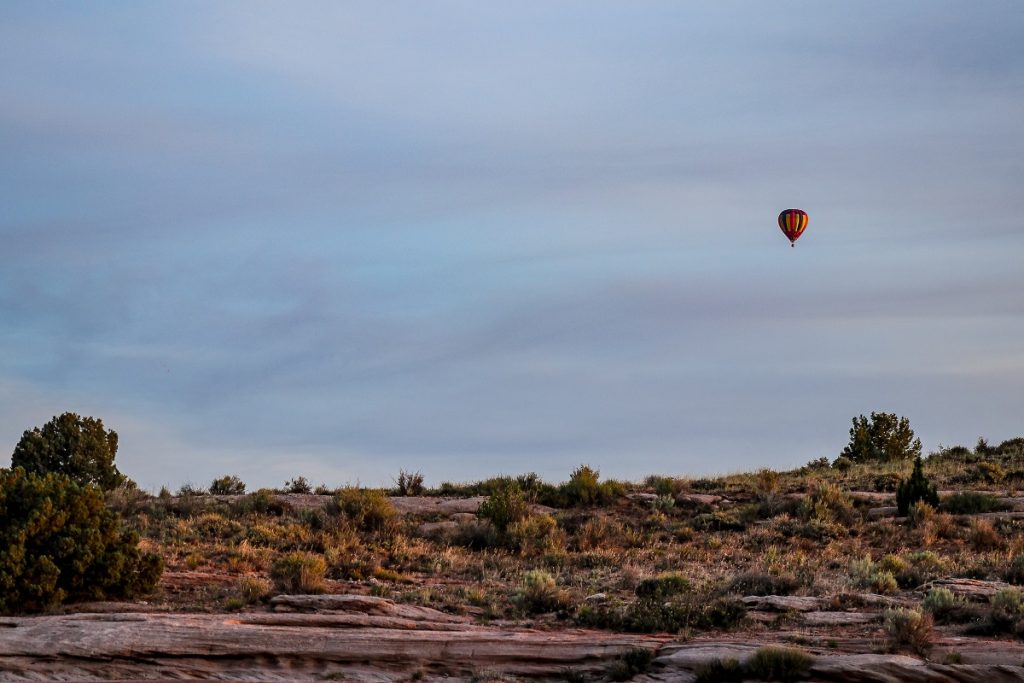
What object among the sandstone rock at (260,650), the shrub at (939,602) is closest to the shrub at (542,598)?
the sandstone rock at (260,650)

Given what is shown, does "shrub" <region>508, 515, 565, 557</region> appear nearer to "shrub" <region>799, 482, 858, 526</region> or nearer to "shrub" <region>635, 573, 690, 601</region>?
"shrub" <region>635, 573, 690, 601</region>

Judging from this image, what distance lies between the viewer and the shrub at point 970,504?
106 feet

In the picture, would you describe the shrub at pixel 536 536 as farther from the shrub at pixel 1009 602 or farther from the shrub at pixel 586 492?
the shrub at pixel 1009 602

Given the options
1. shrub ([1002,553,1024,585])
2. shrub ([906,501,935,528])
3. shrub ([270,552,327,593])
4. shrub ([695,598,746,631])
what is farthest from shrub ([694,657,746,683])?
shrub ([906,501,935,528])

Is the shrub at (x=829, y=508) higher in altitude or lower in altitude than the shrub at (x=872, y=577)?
higher

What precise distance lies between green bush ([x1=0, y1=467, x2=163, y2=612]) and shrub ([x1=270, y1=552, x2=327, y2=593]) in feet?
7.79

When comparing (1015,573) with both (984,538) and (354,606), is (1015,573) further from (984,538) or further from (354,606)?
(354,606)

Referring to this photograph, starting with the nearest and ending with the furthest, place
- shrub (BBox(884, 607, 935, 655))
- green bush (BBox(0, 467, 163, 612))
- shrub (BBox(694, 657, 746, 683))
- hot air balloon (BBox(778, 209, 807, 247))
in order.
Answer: shrub (BBox(694, 657, 746, 683)) → shrub (BBox(884, 607, 935, 655)) → green bush (BBox(0, 467, 163, 612)) → hot air balloon (BBox(778, 209, 807, 247))

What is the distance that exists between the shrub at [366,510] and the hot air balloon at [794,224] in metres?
27.4

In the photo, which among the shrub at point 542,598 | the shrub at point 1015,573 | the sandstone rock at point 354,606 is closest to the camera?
the sandstone rock at point 354,606

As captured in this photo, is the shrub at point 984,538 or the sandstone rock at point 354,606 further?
the shrub at point 984,538

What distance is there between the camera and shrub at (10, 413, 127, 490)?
37656mm

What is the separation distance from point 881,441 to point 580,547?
25.4 m

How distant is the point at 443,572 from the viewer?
25.4 metres
